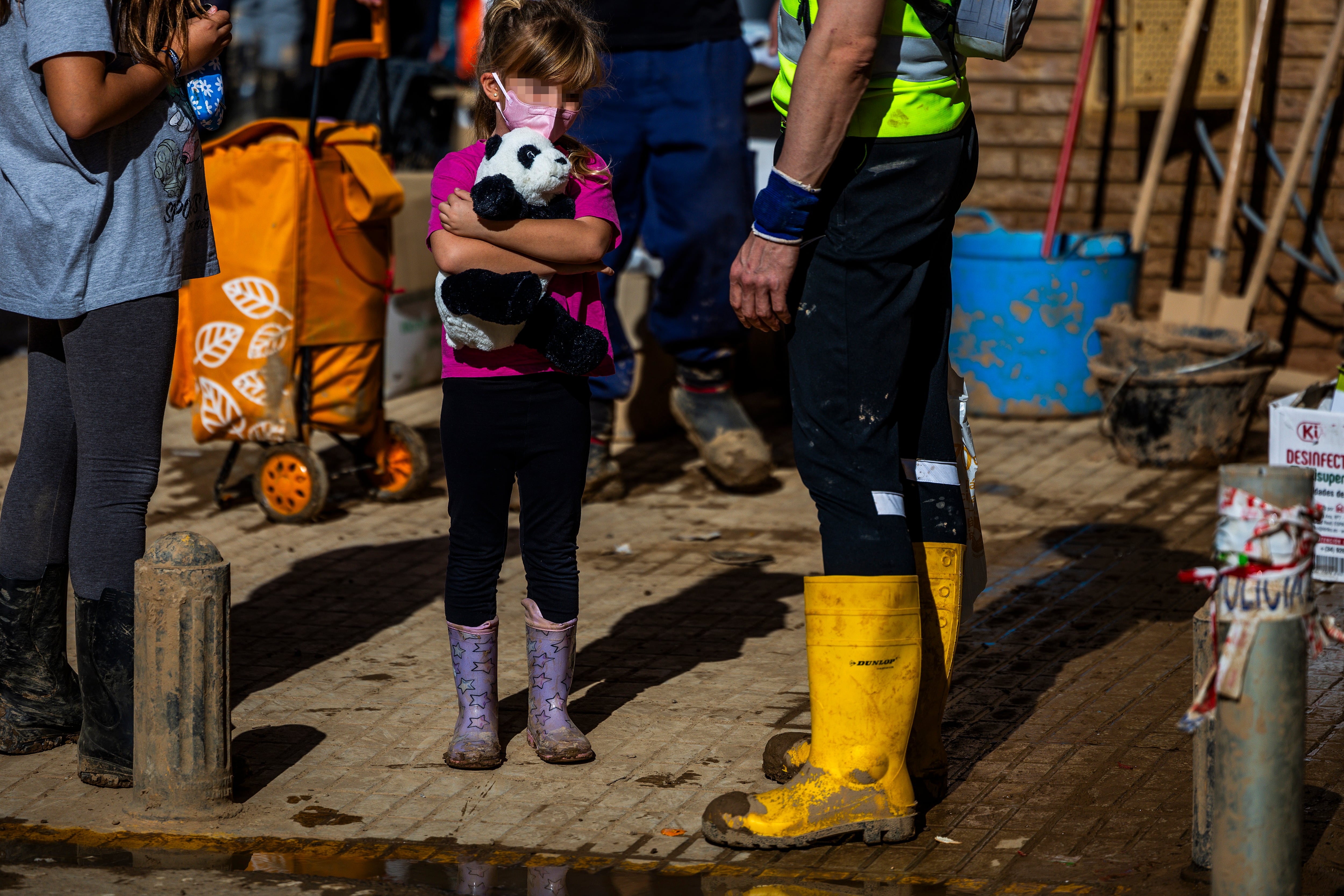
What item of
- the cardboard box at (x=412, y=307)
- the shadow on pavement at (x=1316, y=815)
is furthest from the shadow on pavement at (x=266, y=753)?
the cardboard box at (x=412, y=307)

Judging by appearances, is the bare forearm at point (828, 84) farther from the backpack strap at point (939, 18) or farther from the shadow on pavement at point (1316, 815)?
the shadow on pavement at point (1316, 815)

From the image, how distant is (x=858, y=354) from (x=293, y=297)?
9.62ft

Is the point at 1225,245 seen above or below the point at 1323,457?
above

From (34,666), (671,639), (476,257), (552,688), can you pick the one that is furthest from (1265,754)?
(34,666)

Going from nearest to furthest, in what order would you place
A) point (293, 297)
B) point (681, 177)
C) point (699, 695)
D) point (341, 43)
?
point (699, 695)
point (293, 297)
point (341, 43)
point (681, 177)

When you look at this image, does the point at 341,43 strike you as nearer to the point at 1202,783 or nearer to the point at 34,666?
the point at 34,666

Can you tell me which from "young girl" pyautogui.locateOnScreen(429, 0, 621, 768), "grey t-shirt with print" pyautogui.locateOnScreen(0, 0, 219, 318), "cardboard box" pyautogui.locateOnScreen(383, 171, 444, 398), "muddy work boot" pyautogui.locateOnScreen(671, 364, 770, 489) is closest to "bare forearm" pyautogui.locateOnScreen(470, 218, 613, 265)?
"young girl" pyautogui.locateOnScreen(429, 0, 621, 768)

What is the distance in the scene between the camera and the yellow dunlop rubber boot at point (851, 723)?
2.98 metres

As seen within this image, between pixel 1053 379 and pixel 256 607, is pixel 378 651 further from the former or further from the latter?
pixel 1053 379

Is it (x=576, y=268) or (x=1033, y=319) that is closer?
(x=576, y=268)

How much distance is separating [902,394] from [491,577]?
1.00 m

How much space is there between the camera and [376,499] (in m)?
5.96

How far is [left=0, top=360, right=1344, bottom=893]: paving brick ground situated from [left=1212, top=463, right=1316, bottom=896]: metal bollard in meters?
0.38

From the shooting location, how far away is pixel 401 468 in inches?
235
